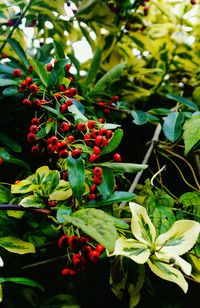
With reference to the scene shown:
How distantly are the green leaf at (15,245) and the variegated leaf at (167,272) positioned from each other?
0.84ft

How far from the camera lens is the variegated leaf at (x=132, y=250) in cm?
61

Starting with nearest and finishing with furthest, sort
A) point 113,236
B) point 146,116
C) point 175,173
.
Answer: point 113,236 < point 146,116 < point 175,173

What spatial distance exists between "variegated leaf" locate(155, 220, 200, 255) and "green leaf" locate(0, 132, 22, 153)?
464 millimetres

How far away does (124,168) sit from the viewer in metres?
0.73

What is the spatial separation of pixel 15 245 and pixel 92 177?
22 centimetres

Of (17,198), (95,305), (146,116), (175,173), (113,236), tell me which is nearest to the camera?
(113,236)

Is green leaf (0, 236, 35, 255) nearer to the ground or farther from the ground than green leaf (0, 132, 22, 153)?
nearer to the ground

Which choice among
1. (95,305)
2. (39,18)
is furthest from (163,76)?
(95,305)

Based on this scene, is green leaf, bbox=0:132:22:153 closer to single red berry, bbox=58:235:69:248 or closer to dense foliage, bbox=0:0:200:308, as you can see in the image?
dense foliage, bbox=0:0:200:308

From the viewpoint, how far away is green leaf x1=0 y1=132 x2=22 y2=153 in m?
0.93

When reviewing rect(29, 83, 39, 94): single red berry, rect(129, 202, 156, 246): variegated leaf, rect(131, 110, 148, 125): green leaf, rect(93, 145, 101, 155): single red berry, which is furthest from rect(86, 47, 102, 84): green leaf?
rect(129, 202, 156, 246): variegated leaf

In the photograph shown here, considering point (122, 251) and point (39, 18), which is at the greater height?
point (39, 18)

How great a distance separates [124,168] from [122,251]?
181 mm

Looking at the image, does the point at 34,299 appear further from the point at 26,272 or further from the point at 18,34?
the point at 18,34
